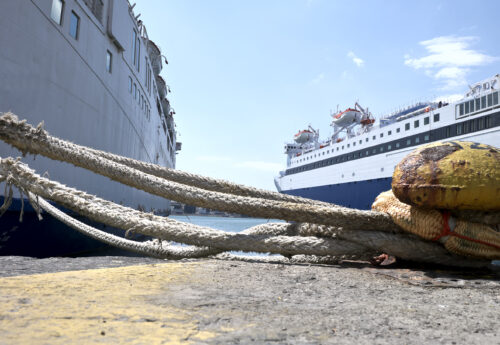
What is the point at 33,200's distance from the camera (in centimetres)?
287

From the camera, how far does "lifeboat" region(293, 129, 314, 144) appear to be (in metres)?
41.9

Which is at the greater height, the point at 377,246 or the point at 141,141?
the point at 141,141

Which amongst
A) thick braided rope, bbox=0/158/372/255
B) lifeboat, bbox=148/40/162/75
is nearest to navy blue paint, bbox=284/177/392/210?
lifeboat, bbox=148/40/162/75

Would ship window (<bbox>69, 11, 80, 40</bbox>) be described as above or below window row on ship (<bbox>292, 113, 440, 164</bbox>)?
below

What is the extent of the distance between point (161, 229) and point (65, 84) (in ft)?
15.5

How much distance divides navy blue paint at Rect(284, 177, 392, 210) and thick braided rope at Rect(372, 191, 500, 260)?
2232cm

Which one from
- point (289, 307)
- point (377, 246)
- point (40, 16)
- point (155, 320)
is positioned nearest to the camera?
point (155, 320)

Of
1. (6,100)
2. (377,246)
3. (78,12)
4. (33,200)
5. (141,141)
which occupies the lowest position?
(377,246)

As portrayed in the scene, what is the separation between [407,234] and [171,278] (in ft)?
6.68

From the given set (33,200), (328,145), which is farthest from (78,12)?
(328,145)

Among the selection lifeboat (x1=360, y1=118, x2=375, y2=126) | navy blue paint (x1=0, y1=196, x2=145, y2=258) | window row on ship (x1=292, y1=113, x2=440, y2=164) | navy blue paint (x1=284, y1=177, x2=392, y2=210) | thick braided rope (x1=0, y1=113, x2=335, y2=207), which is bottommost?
navy blue paint (x1=0, y1=196, x2=145, y2=258)

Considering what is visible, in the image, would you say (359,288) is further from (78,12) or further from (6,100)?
(78,12)

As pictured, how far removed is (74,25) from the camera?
6.64 m

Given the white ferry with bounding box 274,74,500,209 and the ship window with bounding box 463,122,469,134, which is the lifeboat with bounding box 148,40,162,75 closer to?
the white ferry with bounding box 274,74,500,209
